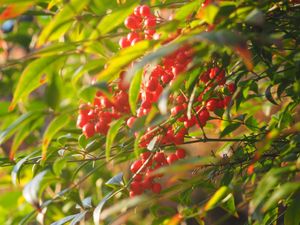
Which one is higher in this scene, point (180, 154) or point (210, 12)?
point (210, 12)

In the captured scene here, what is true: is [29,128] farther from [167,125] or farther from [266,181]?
[266,181]

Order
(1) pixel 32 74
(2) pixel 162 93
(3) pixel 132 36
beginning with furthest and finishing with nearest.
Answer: (3) pixel 132 36 < (1) pixel 32 74 < (2) pixel 162 93

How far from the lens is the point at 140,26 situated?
94cm

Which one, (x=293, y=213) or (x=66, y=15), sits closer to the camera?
(x=66, y=15)

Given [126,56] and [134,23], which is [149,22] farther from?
[126,56]

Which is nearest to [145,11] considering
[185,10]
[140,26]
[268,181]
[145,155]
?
[140,26]

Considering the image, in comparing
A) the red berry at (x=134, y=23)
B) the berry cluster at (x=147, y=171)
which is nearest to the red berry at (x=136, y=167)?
the berry cluster at (x=147, y=171)

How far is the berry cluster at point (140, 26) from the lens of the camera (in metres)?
0.90

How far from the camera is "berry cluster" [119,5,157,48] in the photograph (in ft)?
2.96

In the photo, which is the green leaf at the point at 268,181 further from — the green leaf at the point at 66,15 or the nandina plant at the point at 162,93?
the green leaf at the point at 66,15

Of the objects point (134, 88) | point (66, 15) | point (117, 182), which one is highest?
point (66, 15)

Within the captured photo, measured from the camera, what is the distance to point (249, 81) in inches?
39.4

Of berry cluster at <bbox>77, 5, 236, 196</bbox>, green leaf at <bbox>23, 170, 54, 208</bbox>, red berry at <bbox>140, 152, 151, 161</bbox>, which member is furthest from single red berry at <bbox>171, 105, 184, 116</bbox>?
green leaf at <bbox>23, 170, 54, 208</bbox>

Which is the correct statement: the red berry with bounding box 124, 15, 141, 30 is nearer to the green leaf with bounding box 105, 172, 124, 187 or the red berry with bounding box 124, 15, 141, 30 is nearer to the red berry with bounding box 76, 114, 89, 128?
the red berry with bounding box 76, 114, 89, 128
